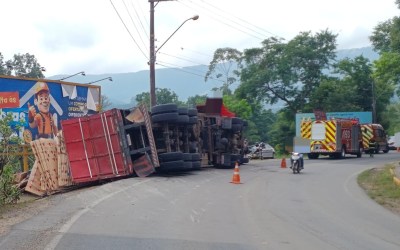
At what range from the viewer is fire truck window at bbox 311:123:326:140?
35906 millimetres

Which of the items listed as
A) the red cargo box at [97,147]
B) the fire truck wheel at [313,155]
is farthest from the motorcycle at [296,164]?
the fire truck wheel at [313,155]

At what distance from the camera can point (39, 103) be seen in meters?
26.8

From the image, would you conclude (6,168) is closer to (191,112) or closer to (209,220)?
(209,220)

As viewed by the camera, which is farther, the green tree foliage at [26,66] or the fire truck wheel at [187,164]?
the green tree foliage at [26,66]

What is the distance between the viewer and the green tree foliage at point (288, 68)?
58.6m

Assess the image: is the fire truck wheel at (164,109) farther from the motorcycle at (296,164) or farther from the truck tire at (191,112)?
the motorcycle at (296,164)

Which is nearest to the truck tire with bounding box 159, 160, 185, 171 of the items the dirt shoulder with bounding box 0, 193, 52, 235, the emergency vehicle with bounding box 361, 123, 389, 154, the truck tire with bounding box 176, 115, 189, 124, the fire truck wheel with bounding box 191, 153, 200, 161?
the fire truck wheel with bounding box 191, 153, 200, 161

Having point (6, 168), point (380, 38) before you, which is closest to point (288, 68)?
point (380, 38)

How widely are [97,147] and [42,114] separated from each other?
878 centimetres

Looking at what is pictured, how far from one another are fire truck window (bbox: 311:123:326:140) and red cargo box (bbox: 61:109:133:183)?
19.3 m

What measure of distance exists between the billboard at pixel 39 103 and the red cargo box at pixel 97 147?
6152 mm

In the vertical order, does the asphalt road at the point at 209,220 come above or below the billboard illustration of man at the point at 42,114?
below

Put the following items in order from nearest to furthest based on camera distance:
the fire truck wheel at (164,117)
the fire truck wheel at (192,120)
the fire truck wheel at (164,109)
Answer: the fire truck wheel at (164,117) < the fire truck wheel at (164,109) < the fire truck wheel at (192,120)

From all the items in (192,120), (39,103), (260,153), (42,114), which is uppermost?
(39,103)
